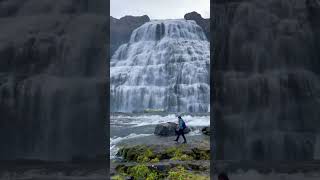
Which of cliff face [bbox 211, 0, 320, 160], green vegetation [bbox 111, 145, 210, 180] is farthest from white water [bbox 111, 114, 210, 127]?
cliff face [bbox 211, 0, 320, 160]

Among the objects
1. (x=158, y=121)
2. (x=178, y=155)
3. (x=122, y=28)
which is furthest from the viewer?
(x=122, y=28)

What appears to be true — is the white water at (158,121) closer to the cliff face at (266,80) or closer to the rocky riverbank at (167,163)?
the rocky riverbank at (167,163)

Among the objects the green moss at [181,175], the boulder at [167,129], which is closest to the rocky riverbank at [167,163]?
the green moss at [181,175]

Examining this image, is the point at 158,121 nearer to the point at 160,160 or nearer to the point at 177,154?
the point at 177,154

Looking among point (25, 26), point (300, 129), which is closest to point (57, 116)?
point (25, 26)

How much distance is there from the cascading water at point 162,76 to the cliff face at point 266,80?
52.2 metres

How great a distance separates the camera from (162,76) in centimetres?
6569

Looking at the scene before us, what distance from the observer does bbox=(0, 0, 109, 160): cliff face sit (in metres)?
5.27

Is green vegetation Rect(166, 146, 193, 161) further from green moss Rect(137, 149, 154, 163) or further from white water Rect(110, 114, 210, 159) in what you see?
white water Rect(110, 114, 210, 159)

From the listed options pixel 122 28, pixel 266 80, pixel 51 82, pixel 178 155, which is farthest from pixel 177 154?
pixel 122 28

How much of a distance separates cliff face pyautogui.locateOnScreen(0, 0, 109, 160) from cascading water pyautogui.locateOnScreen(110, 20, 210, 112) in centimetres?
5269

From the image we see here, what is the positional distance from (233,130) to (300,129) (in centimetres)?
93

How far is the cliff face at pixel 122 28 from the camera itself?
343ft

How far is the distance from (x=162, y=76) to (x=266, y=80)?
60287mm
